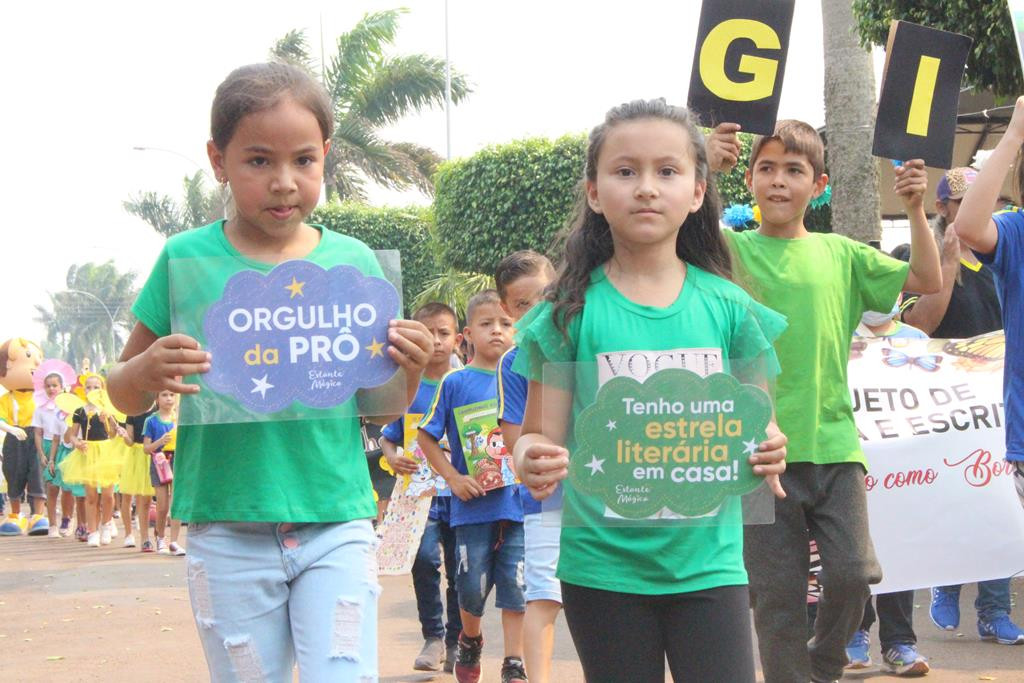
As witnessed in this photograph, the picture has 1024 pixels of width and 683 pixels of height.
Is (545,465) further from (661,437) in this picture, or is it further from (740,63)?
(740,63)

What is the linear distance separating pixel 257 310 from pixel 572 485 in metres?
0.83

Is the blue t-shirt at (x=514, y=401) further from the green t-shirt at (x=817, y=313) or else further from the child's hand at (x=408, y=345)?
the child's hand at (x=408, y=345)

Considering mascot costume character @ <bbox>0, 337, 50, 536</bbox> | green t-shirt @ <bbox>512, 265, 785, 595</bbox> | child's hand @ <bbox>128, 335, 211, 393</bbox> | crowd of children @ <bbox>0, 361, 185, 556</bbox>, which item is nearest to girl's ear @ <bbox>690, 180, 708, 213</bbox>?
green t-shirt @ <bbox>512, 265, 785, 595</bbox>

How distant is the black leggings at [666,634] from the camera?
3080 mm

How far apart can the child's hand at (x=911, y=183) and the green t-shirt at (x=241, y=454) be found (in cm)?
200

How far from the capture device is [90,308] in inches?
4097

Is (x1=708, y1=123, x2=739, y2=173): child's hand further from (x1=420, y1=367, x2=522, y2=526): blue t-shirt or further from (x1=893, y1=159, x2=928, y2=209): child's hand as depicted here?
(x1=420, y1=367, x2=522, y2=526): blue t-shirt

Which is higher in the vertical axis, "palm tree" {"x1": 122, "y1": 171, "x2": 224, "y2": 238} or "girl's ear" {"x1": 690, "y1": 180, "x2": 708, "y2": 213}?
"palm tree" {"x1": 122, "y1": 171, "x2": 224, "y2": 238}

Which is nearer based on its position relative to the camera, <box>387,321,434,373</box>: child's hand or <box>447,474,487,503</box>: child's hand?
<box>387,321,434,373</box>: child's hand

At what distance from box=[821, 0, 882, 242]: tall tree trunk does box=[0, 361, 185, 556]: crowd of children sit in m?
6.79

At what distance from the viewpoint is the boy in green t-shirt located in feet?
14.8

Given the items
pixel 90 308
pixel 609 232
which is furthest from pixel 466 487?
pixel 90 308

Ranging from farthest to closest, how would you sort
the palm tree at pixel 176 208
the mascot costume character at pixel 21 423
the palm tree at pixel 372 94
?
1. the palm tree at pixel 176 208
2. the palm tree at pixel 372 94
3. the mascot costume character at pixel 21 423

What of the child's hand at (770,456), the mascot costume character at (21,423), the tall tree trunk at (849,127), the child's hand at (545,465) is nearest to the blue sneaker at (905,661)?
the child's hand at (770,456)
